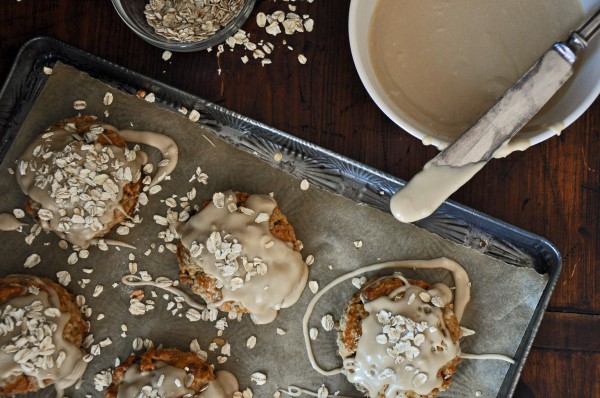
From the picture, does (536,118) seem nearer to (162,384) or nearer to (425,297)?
(425,297)

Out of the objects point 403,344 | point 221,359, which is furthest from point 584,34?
point 221,359

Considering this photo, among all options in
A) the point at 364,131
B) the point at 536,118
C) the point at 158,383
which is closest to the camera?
the point at 536,118

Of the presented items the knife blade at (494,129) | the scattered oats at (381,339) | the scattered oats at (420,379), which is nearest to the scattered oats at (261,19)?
the knife blade at (494,129)

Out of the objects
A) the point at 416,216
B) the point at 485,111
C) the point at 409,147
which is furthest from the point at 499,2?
the point at 416,216

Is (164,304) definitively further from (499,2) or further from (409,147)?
(499,2)

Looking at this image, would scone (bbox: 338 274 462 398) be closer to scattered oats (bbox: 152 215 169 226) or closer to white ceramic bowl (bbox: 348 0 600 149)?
white ceramic bowl (bbox: 348 0 600 149)

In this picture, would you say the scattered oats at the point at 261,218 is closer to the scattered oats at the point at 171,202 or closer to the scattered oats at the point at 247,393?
the scattered oats at the point at 171,202
